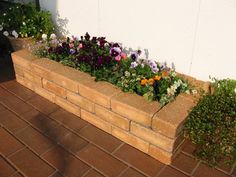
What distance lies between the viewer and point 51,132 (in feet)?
10.5

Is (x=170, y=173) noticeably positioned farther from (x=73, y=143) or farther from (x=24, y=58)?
(x=24, y=58)

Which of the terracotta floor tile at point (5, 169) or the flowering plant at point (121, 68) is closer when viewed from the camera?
the terracotta floor tile at point (5, 169)

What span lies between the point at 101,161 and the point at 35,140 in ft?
2.71

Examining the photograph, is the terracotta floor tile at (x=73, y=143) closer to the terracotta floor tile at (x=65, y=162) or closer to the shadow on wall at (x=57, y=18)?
the terracotta floor tile at (x=65, y=162)

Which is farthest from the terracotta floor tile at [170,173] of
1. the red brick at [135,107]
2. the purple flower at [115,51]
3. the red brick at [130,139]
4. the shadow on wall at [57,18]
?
the shadow on wall at [57,18]

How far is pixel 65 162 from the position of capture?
2.78 m

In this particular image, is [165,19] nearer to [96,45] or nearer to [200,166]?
[96,45]

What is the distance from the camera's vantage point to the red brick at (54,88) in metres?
3.52

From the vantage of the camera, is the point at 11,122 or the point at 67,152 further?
the point at 11,122

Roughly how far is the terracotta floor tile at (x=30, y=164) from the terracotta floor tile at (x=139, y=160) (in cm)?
74

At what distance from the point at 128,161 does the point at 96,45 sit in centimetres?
174

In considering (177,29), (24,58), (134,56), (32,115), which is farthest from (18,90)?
(177,29)

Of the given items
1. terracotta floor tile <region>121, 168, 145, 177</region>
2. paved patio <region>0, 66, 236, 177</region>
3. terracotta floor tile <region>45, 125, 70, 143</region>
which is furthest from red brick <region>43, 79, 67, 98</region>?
terracotta floor tile <region>121, 168, 145, 177</region>

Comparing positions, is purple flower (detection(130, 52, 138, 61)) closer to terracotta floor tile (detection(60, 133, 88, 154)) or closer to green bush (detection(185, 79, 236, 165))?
green bush (detection(185, 79, 236, 165))
